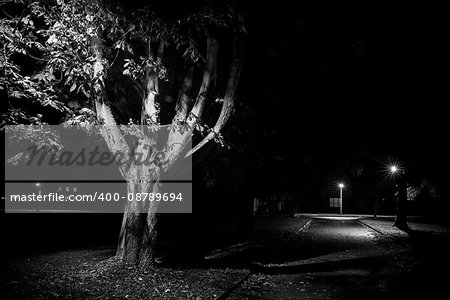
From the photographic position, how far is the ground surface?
26.4ft

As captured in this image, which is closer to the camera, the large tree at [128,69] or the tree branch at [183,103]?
the large tree at [128,69]

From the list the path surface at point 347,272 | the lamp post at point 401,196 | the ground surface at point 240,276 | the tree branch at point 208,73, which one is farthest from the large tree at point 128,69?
the lamp post at point 401,196

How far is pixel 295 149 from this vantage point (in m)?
21.3

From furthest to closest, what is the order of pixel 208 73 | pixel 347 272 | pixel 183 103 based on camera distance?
pixel 347 272
pixel 183 103
pixel 208 73

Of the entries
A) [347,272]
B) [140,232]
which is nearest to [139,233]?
[140,232]

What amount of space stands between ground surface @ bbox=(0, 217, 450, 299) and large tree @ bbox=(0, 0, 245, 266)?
3.97 ft

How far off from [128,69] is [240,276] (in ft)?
18.8

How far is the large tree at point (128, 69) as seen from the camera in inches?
307

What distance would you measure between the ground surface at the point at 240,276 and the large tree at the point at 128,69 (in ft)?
3.97

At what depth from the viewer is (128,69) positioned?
8305 mm

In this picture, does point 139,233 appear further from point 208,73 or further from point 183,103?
point 208,73

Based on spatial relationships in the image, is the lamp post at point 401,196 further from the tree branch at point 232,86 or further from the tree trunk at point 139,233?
the tree trunk at point 139,233

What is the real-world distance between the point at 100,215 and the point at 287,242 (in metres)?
17.3

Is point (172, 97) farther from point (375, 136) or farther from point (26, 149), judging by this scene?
point (375, 136)
